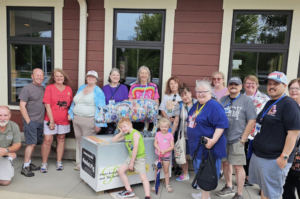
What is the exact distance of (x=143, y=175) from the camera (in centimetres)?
266

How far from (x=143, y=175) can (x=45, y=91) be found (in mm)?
1959

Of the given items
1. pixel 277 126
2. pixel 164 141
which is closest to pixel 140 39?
pixel 164 141

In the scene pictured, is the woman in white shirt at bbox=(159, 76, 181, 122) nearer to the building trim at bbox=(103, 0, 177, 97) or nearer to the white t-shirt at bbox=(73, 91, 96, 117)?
the building trim at bbox=(103, 0, 177, 97)

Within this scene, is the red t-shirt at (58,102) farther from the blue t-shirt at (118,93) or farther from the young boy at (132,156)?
the young boy at (132,156)

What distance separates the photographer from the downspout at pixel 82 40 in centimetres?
375

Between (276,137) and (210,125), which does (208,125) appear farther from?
(276,137)

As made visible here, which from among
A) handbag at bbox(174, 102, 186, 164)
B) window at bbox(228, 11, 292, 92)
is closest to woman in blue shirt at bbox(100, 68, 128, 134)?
handbag at bbox(174, 102, 186, 164)

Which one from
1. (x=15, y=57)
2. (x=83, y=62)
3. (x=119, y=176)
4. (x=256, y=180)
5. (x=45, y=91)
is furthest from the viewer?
(x=15, y=57)

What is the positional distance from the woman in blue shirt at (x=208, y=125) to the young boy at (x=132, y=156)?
0.66 metres

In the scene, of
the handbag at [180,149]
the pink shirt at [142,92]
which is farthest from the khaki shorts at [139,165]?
the pink shirt at [142,92]

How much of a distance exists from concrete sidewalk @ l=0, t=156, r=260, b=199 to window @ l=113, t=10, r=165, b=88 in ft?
5.96

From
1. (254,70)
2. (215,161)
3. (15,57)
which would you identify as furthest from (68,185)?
(254,70)

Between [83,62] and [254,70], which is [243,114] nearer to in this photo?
[254,70]

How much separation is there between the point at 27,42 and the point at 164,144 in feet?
10.5
